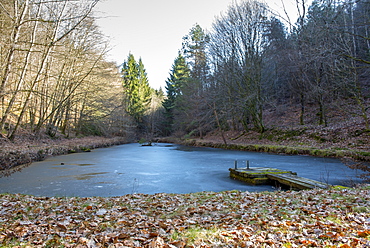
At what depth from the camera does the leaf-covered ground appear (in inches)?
118

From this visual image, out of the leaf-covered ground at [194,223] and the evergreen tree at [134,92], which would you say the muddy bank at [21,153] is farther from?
the evergreen tree at [134,92]

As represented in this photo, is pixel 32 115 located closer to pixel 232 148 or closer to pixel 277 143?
pixel 232 148

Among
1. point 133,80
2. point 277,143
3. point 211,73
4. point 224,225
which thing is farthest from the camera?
point 133,80

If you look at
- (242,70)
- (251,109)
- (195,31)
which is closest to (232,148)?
(251,109)

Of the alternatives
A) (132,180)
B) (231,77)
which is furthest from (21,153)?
(231,77)

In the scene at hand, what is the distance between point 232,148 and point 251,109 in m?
4.27

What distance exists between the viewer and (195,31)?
4034 cm

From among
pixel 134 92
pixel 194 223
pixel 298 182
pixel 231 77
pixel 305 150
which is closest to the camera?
pixel 194 223

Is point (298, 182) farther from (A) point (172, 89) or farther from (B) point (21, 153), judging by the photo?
(A) point (172, 89)

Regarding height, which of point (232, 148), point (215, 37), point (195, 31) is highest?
point (195, 31)

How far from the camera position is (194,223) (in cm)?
379

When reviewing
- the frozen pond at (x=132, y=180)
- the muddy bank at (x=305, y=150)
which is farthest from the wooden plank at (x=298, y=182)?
the muddy bank at (x=305, y=150)

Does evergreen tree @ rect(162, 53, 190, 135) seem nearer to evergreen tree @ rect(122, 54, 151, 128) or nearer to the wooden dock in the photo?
evergreen tree @ rect(122, 54, 151, 128)

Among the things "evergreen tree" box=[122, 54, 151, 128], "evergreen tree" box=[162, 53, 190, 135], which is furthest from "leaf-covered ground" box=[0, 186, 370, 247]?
"evergreen tree" box=[122, 54, 151, 128]
